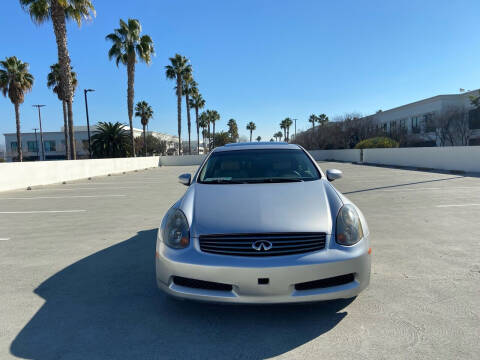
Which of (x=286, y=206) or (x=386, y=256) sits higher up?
(x=286, y=206)

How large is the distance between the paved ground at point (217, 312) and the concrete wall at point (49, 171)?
9717mm

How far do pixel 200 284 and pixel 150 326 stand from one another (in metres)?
0.65

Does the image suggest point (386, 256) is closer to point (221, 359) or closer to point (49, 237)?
point (221, 359)

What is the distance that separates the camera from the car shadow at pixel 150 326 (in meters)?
2.44

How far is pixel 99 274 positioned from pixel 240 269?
2.39 metres

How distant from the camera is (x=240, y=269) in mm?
2486

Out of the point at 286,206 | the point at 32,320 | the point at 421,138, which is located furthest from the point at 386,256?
the point at 421,138

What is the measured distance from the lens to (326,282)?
260cm

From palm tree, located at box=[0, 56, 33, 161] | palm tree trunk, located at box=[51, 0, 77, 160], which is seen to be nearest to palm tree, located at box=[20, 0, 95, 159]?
palm tree trunk, located at box=[51, 0, 77, 160]

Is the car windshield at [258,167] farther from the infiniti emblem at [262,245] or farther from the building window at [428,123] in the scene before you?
the building window at [428,123]

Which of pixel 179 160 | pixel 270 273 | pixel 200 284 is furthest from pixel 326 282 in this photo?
pixel 179 160

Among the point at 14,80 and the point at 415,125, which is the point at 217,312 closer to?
the point at 14,80

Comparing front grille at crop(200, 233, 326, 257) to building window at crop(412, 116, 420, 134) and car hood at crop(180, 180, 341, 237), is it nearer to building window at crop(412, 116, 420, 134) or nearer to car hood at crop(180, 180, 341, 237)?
car hood at crop(180, 180, 341, 237)

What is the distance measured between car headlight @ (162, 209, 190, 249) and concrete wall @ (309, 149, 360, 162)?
1342 inches
